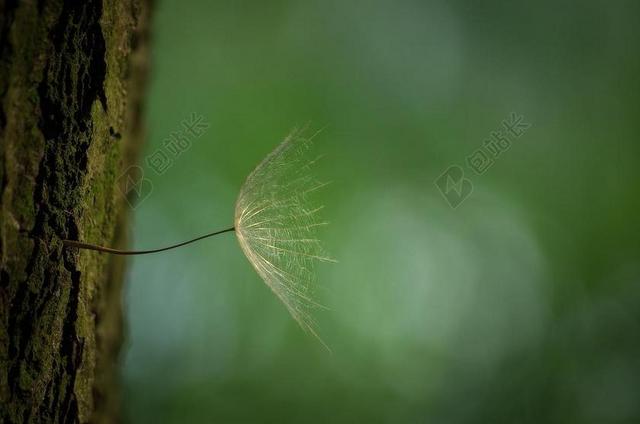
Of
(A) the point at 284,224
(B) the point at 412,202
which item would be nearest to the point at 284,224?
(A) the point at 284,224

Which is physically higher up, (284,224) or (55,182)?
(55,182)

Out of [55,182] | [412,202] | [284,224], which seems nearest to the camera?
[55,182]

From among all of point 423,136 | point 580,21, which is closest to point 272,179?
point 423,136

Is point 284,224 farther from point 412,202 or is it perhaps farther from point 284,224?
point 412,202

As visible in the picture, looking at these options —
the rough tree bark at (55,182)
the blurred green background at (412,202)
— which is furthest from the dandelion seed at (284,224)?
the blurred green background at (412,202)

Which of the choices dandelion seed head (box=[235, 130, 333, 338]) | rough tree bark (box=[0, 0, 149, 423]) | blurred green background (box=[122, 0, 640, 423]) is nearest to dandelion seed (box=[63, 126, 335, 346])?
dandelion seed head (box=[235, 130, 333, 338])

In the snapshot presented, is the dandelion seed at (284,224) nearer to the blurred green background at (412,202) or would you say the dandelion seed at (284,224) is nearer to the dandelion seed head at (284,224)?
the dandelion seed head at (284,224)

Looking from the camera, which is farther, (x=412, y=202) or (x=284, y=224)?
(x=412, y=202)
